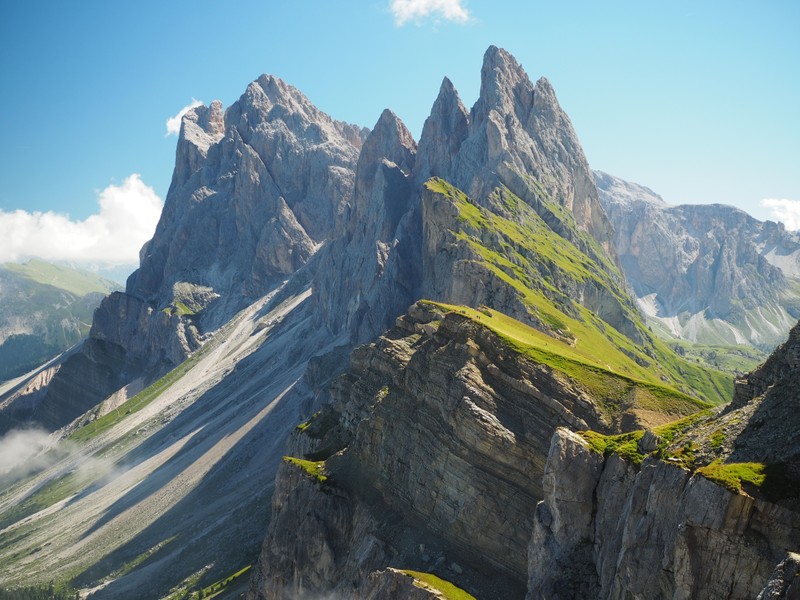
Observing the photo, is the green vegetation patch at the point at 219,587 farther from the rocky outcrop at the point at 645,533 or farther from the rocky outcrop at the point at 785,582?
the rocky outcrop at the point at 785,582

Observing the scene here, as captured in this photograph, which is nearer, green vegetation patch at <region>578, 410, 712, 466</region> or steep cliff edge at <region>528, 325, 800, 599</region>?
steep cliff edge at <region>528, 325, 800, 599</region>

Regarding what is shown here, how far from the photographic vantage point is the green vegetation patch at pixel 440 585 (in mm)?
55281

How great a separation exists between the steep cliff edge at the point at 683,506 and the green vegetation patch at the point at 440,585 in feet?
36.2

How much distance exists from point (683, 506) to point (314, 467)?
57.1m

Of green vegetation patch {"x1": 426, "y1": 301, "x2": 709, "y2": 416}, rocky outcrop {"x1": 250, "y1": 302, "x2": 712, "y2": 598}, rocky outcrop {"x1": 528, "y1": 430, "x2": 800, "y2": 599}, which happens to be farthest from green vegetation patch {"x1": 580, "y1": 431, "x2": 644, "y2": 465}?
green vegetation patch {"x1": 426, "y1": 301, "x2": 709, "y2": 416}

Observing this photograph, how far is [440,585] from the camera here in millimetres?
56594

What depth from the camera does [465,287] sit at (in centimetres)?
13650

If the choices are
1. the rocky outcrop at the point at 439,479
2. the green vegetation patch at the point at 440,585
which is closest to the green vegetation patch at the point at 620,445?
the rocky outcrop at the point at 439,479

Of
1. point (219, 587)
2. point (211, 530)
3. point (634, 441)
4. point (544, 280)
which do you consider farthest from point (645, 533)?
point (544, 280)

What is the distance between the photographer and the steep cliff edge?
3047 centimetres

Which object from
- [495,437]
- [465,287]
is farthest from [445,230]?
[495,437]

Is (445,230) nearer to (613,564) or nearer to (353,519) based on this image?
(353,519)

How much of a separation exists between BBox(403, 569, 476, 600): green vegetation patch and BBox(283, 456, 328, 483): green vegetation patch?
950 inches

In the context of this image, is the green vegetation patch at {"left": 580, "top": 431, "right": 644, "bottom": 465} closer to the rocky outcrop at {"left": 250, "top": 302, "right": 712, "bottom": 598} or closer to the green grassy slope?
the rocky outcrop at {"left": 250, "top": 302, "right": 712, "bottom": 598}
